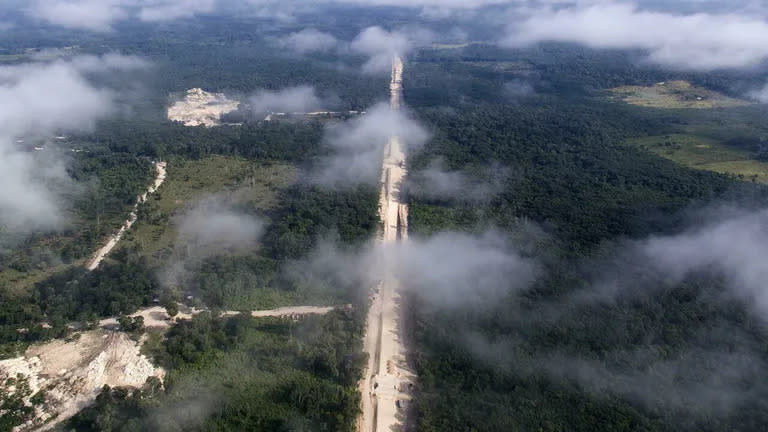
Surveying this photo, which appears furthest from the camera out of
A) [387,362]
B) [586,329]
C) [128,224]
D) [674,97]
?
[674,97]

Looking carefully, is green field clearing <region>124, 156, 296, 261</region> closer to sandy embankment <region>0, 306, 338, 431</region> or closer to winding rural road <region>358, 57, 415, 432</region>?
sandy embankment <region>0, 306, 338, 431</region>

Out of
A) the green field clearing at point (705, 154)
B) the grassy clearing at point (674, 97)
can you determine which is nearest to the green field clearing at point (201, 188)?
the green field clearing at point (705, 154)

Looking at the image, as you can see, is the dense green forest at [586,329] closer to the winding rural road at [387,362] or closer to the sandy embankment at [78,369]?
the winding rural road at [387,362]

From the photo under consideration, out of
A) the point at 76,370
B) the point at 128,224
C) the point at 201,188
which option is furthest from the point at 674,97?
the point at 76,370

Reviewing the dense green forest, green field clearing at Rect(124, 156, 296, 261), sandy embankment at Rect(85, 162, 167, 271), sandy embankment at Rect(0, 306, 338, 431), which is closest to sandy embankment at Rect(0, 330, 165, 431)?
sandy embankment at Rect(0, 306, 338, 431)

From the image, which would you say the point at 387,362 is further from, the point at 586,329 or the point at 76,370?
the point at 76,370

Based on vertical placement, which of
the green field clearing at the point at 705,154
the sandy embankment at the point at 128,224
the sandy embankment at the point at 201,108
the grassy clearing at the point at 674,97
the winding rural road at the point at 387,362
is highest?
the grassy clearing at the point at 674,97
